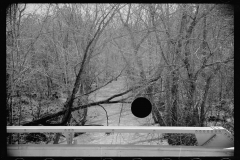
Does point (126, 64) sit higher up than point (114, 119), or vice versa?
point (126, 64)

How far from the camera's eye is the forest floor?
3.70 meters

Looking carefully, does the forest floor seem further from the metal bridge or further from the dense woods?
the metal bridge

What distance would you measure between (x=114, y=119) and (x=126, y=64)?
1.32 m

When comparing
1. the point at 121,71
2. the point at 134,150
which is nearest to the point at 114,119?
the point at 121,71

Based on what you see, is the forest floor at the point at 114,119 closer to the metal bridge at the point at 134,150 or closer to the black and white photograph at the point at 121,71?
the black and white photograph at the point at 121,71

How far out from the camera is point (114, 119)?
4.27 metres

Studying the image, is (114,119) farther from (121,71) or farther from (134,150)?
(134,150)

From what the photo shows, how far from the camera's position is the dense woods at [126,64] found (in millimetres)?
3611

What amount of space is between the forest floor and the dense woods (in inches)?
5.3

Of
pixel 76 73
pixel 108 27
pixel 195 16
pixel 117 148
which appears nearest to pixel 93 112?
pixel 76 73

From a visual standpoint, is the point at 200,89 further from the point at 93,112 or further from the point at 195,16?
the point at 93,112

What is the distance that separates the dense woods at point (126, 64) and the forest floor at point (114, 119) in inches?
5.3

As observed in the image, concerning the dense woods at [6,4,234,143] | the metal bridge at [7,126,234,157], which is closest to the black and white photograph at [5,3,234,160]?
the dense woods at [6,4,234,143]
